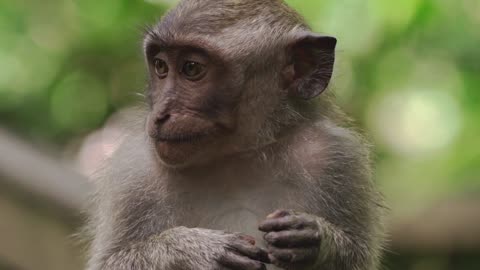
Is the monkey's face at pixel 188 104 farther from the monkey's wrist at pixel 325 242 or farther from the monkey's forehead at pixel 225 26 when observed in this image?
the monkey's wrist at pixel 325 242

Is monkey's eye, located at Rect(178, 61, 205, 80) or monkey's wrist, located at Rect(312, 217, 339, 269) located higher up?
monkey's eye, located at Rect(178, 61, 205, 80)

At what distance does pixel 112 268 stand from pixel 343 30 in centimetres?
400

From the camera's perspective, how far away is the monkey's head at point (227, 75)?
21.2ft

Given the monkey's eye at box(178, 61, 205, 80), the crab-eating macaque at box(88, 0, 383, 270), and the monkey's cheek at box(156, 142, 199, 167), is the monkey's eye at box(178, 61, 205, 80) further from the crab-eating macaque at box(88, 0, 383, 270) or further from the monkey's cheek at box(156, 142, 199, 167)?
the monkey's cheek at box(156, 142, 199, 167)

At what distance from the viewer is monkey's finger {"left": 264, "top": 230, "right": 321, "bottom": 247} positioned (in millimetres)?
6098

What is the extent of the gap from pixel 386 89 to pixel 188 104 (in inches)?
225

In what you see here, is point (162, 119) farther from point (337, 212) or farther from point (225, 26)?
point (337, 212)

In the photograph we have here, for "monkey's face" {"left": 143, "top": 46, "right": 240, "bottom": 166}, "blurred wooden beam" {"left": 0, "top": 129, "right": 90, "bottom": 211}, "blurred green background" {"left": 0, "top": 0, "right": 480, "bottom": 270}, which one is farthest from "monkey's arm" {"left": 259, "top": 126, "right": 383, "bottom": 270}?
"blurred wooden beam" {"left": 0, "top": 129, "right": 90, "bottom": 211}

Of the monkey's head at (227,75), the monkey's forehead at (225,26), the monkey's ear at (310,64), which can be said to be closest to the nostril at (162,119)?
the monkey's head at (227,75)

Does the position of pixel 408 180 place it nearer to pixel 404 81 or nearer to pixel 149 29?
pixel 404 81

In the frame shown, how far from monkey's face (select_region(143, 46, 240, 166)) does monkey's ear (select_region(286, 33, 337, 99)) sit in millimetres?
416

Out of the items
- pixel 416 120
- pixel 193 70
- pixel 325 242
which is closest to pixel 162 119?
pixel 193 70

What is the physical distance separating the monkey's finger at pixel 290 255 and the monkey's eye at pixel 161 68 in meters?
1.21

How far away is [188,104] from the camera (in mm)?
6453
